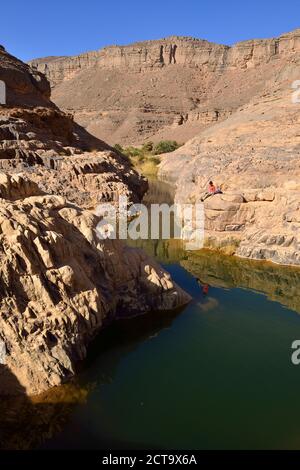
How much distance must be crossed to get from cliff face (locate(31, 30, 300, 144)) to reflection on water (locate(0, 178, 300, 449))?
243 ft

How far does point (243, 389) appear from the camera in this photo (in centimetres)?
1003

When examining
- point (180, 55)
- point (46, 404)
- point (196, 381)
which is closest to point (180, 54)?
point (180, 55)

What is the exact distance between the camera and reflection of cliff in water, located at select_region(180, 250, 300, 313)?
1669 cm

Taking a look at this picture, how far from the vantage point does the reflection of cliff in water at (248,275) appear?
Answer: 54.7ft

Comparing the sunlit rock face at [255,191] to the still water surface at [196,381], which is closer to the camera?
the still water surface at [196,381]

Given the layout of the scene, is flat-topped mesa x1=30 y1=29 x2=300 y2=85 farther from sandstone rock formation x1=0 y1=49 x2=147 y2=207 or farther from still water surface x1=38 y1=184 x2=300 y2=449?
still water surface x1=38 y1=184 x2=300 y2=449

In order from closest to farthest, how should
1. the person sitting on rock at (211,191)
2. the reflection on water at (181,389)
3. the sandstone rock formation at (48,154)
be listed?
1. the reflection on water at (181,389)
2. the person sitting on rock at (211,191)
3. the sandstone rock formation at (48,154)

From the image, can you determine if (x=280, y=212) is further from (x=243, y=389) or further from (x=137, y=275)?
(x=243, y=389)

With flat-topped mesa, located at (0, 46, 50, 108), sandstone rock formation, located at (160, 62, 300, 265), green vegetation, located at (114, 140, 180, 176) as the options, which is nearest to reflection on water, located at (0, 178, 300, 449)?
sandstone rock formation, located at (160, 62, 300, 265)

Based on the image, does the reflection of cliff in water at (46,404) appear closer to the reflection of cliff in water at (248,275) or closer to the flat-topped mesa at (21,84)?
the reflection of cliff in water at (248,275)

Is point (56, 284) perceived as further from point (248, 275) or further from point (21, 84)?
point (21, 84)

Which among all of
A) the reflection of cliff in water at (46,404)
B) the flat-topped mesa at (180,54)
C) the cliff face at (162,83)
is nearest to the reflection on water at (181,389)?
the reflection of cliff in water at (46,404)

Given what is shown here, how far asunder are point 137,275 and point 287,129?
24681mm

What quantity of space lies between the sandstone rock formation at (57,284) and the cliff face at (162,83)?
73263 millimetres
